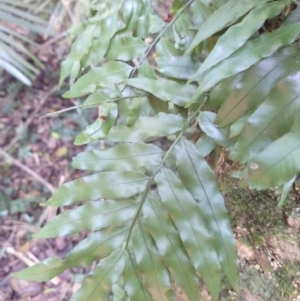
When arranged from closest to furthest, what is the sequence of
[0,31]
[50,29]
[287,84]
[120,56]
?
[287,84] → [120,56] → [0,31] → [50,29]

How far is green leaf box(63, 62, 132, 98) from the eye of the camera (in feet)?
3.76

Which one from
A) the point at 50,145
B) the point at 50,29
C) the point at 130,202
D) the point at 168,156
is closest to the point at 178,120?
the point at 168,156

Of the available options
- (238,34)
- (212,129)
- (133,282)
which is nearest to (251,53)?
(238,34)

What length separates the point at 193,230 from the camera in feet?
3.04

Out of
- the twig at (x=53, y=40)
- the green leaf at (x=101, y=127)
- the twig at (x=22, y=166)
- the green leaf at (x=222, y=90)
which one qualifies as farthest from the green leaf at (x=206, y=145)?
the twig at (x=53, y=40)

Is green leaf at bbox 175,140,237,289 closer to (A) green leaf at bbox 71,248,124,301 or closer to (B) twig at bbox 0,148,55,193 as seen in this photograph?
(A) green leaf at bbox 71,248,124,301

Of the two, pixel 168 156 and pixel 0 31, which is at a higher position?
pixel 0 31

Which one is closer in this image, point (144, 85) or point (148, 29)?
point (144, 85)

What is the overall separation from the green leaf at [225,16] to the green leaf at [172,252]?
39cm

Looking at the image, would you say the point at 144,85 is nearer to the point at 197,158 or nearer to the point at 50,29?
the point at 197,158

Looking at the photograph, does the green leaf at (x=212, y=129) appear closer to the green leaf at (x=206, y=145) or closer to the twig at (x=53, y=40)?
the green leaf at (x=206, y=145)

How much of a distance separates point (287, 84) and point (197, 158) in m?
0.29

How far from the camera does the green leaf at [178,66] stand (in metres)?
1.05

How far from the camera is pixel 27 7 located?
98.3 inches
